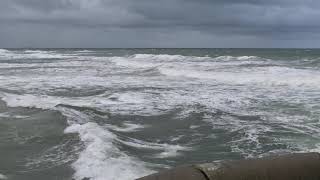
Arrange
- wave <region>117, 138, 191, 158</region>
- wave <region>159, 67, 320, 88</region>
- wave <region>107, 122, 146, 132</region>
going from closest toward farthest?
wave <region>117, 138, 191, 158</region> → wave <region>107, 122, 146, 132</region> → wave <region>159, 67, 320, 88</region>

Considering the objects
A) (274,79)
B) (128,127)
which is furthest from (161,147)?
(274,79)

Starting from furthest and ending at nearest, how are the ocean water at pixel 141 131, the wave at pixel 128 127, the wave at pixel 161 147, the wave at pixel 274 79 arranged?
1. the wave at pixel 274 79
2. the wave at pixel 128 127
3. the wave at pixel 161 147
4. the ocean water at pixel 141 131

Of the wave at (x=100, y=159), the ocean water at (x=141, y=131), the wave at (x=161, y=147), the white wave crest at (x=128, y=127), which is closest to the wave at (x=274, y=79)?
the ocean water at (x=141, y=131)

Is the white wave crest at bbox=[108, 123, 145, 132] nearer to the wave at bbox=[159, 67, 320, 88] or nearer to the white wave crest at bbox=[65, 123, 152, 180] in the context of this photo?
the white wave crest at bbox=[65, 123, 152, 180]

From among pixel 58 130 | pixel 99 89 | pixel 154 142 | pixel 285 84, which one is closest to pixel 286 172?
pixel 154 142

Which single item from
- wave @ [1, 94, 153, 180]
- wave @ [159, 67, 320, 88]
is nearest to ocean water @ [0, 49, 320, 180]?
wave @ [1, 94, 153, 180]

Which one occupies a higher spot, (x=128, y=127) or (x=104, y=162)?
(x=104, y=162)

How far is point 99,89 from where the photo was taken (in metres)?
19.6

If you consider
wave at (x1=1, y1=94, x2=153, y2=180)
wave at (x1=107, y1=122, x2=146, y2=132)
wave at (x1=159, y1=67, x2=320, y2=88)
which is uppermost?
wave at (x1=1, y1=94, x2=153, y2=180)

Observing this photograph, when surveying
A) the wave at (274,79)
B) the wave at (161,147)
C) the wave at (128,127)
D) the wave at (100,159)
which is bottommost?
the wave at (274,79)

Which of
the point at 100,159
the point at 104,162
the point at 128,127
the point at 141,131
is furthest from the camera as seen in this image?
the point at 128,127

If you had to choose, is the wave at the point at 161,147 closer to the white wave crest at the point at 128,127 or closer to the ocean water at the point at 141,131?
the ocean water at the point at 141,131

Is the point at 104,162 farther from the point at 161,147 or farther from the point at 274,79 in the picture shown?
the point at 274,79

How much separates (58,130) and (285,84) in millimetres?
14326
